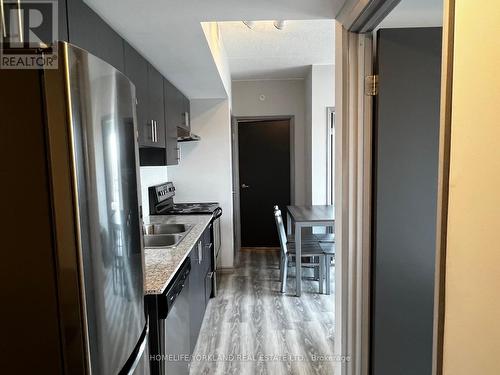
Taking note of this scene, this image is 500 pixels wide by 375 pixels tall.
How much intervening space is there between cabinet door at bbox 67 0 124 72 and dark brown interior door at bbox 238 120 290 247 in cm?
333

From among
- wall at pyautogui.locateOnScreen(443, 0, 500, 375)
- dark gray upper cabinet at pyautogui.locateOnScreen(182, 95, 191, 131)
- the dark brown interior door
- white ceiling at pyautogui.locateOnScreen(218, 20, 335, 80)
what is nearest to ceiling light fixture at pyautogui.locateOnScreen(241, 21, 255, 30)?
white ceiling at pyautogui.locateOnScreen(218, 20, 335, 80)

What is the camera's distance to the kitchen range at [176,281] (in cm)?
144

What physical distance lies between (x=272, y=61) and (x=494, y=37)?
11.7ft

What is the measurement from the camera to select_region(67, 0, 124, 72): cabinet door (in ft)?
4.20

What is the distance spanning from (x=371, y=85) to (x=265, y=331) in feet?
7.03

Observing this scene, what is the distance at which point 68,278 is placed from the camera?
0.82 m

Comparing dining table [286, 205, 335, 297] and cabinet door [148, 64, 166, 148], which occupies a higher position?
cabinet door [148, 64, 166, 148]

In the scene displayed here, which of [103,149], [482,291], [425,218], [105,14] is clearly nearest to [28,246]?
[103,149]

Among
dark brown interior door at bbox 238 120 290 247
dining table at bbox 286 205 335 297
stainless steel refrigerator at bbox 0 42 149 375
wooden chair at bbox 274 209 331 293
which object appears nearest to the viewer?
stainless steel refrigerator at bbox 0 42 149 375

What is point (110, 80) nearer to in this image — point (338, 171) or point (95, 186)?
point (95, 186)

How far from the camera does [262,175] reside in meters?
5.05

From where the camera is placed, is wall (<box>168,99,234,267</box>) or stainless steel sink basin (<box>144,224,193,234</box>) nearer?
stainless steel sink basin (<box>144,224,193,234</box>)

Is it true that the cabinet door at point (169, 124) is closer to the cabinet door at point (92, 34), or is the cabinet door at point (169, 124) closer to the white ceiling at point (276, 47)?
the white ceiling at point (276, 47)

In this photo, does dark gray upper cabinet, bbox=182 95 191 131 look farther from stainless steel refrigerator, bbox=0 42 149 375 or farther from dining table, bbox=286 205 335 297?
stainless steel refrigerator, bbox=0 42 149 375
